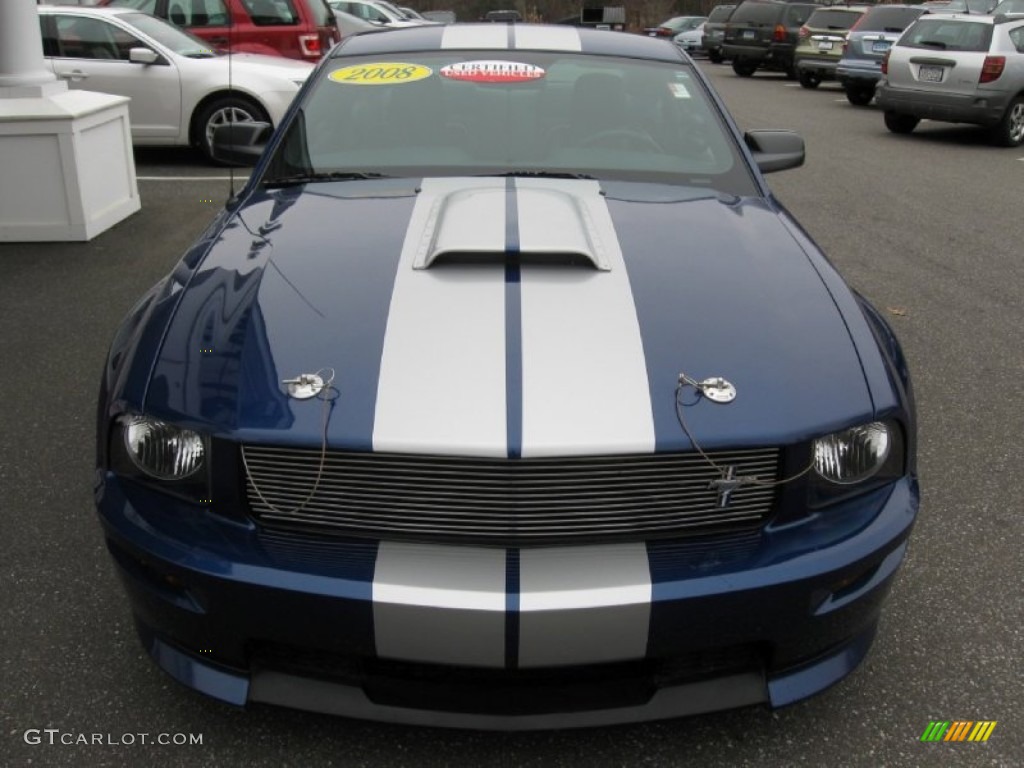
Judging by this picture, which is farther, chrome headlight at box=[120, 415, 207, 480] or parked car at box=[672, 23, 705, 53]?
parked car at box=[672, 23, 705, 53]

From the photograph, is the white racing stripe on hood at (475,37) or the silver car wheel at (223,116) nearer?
the white racing stripe on hood at (475,37)

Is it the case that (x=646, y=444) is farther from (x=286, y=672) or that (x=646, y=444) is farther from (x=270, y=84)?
(x=270, y=84)

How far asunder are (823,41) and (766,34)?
11.2 ft

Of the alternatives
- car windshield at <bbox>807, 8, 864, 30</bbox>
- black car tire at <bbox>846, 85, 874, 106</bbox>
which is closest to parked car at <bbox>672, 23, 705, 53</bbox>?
car windshield at <bbox>807, 8, 864, 30</bbox>

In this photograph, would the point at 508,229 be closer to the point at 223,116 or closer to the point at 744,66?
the point at 223,116

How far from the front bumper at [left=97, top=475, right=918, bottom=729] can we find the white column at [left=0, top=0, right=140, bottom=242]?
5031 mm

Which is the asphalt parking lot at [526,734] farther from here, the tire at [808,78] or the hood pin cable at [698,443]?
the tire at [808,78]

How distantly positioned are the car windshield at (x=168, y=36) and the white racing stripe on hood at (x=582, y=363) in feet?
26.1

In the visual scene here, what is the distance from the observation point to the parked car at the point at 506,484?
2018 millimetres

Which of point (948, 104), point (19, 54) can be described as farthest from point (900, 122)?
point (19, 54)

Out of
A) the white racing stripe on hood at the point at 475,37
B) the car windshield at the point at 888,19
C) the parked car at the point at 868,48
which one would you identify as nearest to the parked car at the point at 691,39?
the car windshield at the point at 888,19

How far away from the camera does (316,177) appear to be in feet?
10.9

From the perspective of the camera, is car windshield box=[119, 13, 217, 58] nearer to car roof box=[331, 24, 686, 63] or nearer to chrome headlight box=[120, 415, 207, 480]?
car roof box=[331, 24, 686, 63]

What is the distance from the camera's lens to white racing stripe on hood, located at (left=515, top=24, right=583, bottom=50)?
151 inches
